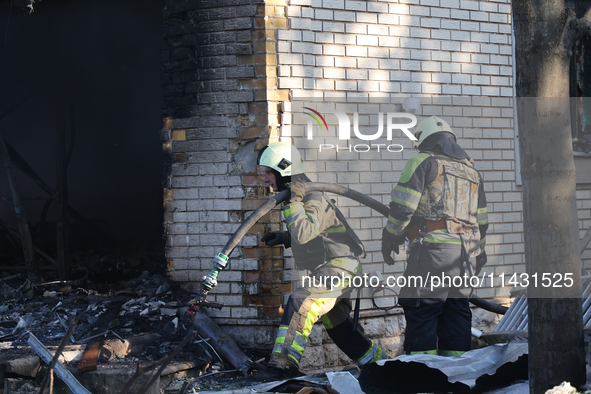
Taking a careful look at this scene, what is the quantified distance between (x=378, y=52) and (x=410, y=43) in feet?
1.16

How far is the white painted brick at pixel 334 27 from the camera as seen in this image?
468 centimetres

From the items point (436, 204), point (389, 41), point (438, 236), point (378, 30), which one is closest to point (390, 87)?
point (389, 41)

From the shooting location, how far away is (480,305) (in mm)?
4750

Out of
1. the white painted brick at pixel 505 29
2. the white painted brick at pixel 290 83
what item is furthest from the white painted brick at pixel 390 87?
the white painted brick at pixel 505 29

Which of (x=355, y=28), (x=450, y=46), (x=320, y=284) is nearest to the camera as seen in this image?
(x=320, y=284)

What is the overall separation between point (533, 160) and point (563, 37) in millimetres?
571

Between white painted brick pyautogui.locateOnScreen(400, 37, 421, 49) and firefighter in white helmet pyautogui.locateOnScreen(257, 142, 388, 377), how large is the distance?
164 cm

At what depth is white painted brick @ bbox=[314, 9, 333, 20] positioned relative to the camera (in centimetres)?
464

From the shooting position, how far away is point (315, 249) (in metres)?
4.07

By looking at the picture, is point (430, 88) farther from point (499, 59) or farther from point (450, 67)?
point (499, 59)

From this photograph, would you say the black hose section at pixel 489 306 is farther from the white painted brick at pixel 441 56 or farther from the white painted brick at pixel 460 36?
the white painted brick at pixel 460 36

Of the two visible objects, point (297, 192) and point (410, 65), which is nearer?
point (297, 192)

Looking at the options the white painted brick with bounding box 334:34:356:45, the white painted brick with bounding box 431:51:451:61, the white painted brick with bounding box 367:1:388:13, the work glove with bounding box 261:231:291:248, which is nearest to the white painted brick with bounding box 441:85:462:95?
the white painted brick with bounding box 431:51:451:61

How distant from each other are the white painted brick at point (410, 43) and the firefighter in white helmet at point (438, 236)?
1.37m
